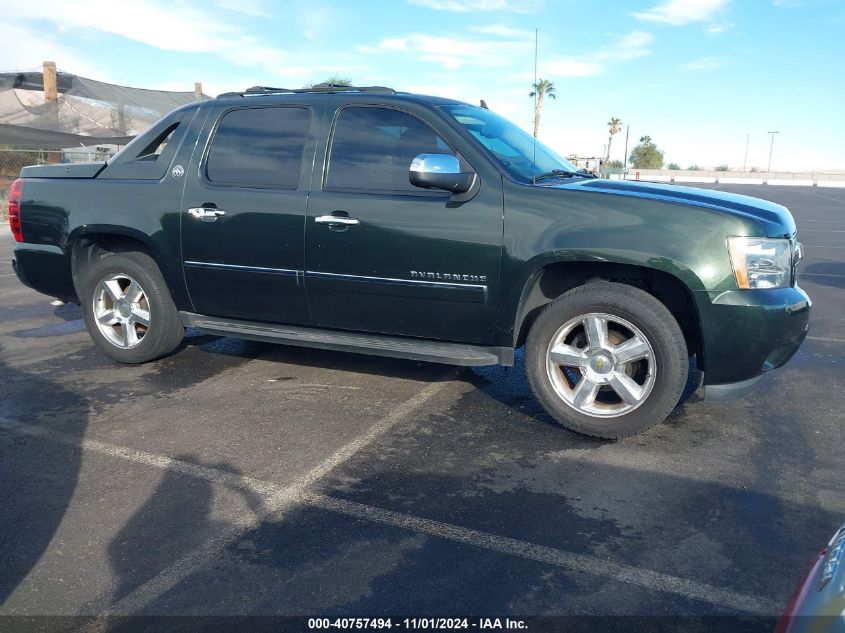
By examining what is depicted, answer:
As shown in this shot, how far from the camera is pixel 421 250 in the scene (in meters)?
4.43

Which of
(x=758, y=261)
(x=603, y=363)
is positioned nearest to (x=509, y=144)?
(x=603, y=363)

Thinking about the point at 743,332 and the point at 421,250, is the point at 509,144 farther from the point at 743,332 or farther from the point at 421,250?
the point at 743,332

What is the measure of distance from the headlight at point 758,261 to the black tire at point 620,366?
1.40ft

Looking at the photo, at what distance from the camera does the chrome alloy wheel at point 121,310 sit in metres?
5.55

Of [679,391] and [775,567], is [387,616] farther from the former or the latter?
[679,391]

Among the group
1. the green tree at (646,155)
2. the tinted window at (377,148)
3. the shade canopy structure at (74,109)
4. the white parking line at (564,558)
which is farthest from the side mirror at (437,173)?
the green tree at (646,155)

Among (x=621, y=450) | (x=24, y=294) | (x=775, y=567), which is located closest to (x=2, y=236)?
(x=24, y=294)

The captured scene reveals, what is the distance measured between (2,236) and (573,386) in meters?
13.6

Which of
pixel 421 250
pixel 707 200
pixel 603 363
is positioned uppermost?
pixel 707 200

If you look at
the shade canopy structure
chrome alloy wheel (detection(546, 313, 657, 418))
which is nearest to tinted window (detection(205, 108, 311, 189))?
chrome alloy wheel (detection(546, 313, 657, 418))

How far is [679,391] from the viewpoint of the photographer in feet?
Answer: 13.3

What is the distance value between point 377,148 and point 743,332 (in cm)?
237

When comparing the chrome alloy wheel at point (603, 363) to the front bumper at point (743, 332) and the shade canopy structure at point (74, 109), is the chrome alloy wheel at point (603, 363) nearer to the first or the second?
the front bumper at point (743, 332)

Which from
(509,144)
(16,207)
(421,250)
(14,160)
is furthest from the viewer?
(14,160)
